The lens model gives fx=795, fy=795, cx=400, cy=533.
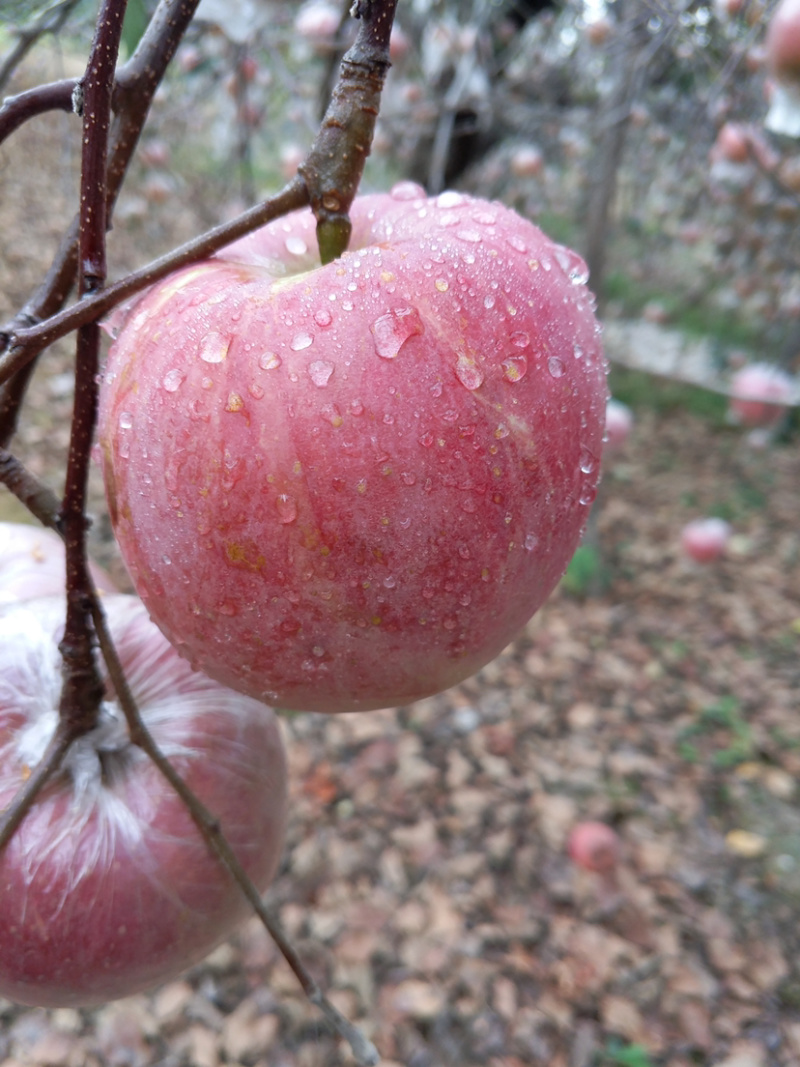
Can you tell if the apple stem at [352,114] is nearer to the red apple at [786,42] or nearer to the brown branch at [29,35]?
the brown branch at [29,35]

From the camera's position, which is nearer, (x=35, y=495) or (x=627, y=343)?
(x=35, y=495)

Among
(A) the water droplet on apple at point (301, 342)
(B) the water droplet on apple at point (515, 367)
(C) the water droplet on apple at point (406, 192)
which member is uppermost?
(C) the water droplet on apple at point (406, 192)

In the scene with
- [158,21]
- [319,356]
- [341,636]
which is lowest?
[341,636]

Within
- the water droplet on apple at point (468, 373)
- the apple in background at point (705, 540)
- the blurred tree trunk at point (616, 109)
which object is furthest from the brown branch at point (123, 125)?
the apple in background at point (705, 540)

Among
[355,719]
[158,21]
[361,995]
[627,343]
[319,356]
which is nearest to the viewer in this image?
[319,356]

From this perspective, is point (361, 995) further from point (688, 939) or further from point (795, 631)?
point (795, 631)

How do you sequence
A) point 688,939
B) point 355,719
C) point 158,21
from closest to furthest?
point 158,21
point 688,939
point 355,719

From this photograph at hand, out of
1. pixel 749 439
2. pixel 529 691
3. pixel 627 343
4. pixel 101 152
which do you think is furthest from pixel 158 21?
pixel 627 343
